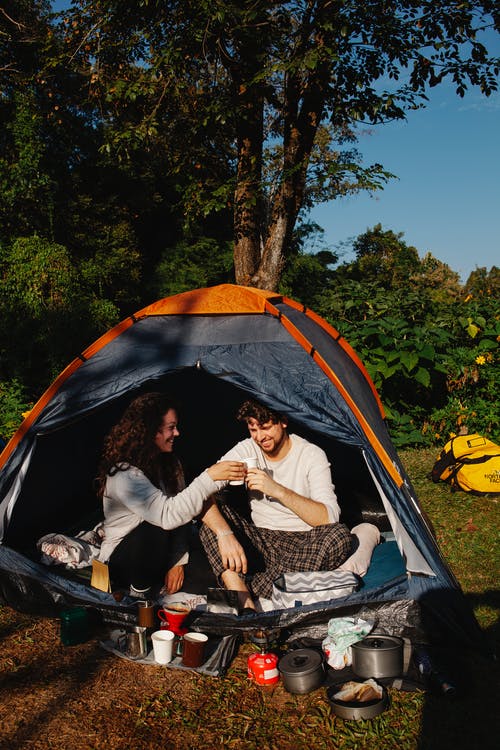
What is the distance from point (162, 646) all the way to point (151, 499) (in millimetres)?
686

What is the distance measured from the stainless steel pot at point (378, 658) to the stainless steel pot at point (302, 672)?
0.16m

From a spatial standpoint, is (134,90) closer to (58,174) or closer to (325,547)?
(325,547)

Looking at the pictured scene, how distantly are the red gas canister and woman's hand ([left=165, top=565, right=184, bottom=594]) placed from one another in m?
0.78

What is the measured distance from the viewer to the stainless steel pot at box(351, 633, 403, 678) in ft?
9.21

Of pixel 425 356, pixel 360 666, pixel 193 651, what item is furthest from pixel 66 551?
pixel 425 356

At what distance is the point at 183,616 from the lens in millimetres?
3113

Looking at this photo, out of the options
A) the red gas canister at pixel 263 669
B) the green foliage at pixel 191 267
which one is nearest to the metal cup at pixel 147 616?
the red gas canister at pixel 263 669

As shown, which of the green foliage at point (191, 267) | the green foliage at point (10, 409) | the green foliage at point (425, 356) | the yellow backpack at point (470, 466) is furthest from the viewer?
the green foliage at point (191, 267)

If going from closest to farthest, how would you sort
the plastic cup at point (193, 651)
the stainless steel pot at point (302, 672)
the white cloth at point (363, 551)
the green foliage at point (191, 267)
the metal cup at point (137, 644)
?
the stainless steel pot at point (302, 672), the plastic cup at point (193, 651), the metal cup at point (137, 644), the white cloth at point (363, 551), the green foliage at point (191, 267)

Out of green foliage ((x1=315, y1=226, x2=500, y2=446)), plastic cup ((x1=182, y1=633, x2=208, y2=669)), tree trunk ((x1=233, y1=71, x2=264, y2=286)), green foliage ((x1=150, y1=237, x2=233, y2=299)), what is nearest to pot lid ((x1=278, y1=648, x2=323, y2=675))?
plastic cup ((x1=182, y1=633, x2=208, y2=669))

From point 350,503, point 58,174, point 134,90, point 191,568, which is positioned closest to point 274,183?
point 134,90

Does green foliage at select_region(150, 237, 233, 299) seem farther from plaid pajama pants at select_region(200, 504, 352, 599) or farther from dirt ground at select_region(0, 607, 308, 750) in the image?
dirt ground at select_region(0, 607, 308, 750)

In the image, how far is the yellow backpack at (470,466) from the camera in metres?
5.62

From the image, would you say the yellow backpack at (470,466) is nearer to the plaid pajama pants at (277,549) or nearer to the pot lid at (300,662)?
the plaid pajama pants at (277,549)
